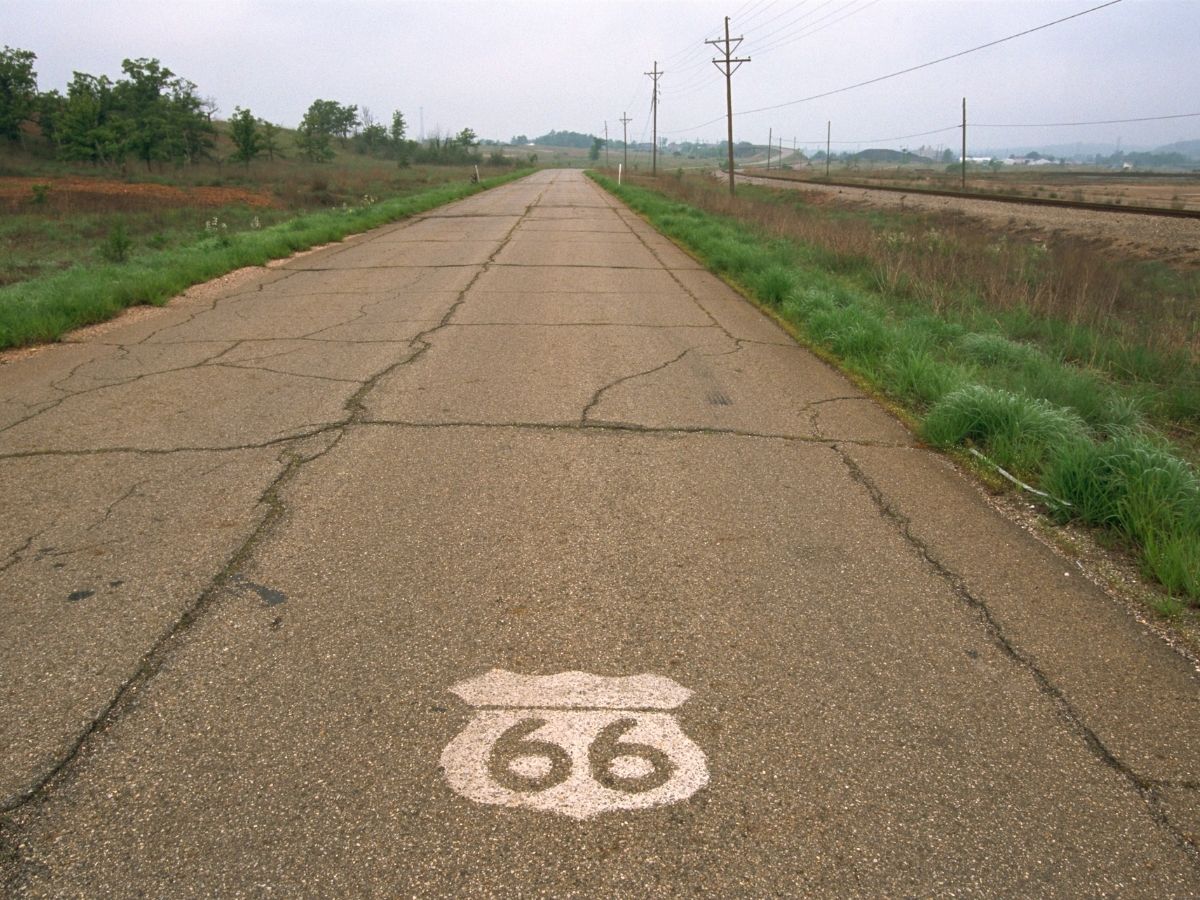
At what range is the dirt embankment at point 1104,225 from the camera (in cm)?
2111

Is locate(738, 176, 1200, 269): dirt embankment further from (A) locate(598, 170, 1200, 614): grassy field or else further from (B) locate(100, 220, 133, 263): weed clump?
(B) locate(100, 220, 133, 263): weed clump

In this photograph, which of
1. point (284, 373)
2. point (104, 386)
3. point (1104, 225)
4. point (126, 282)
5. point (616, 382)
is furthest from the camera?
point (1104, 225)

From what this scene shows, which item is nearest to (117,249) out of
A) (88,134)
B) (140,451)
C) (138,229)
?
(138,229)

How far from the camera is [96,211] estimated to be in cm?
3228

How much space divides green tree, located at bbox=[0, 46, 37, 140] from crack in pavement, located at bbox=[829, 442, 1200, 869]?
78.5 m

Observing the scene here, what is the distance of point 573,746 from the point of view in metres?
2.83

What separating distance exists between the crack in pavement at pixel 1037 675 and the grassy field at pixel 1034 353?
88cm

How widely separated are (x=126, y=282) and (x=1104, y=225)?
2727cm

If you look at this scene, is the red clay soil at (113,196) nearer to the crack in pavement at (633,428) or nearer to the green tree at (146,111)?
the green tree at (146,111)

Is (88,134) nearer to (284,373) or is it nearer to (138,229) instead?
(138,229)

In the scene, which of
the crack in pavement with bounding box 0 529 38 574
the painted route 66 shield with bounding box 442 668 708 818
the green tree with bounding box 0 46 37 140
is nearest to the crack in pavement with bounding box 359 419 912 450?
the crack in pavement with bounding box 0 529 38 574

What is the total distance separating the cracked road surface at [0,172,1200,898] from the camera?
2.41 m

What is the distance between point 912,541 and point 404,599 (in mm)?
2682

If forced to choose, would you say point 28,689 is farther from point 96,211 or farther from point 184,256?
point 96,211
